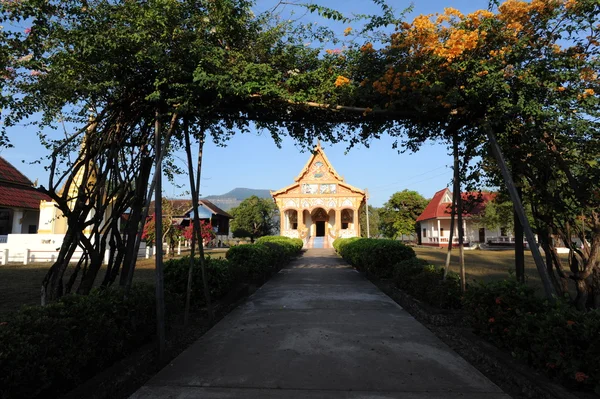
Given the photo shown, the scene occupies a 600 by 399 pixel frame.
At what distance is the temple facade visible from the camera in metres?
32.4

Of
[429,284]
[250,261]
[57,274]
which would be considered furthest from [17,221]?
[429,284]

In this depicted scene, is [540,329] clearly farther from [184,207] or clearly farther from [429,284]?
[184,207]

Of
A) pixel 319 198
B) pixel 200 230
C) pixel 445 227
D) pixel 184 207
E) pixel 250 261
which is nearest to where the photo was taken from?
pixel 200 230

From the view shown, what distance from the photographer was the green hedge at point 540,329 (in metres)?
2.76

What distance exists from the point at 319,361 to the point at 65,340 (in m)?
2.38

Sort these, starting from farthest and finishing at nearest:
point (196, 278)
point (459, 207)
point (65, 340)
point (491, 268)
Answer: point (491, 268)
point (196, 278)
point (459, 207)
point (65, 340)

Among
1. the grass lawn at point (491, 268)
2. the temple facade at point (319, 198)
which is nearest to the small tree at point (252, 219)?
the temple facade at point (319, 198)

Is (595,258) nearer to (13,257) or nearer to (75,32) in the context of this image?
(75,32)

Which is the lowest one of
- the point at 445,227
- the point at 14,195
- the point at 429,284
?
the point at 429,284

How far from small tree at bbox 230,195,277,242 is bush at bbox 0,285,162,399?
144 ft

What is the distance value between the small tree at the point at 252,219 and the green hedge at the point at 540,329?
44040 mm

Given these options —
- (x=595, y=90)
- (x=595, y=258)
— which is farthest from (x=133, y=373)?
(x=595, y=90)

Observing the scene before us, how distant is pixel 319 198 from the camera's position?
32.5 m

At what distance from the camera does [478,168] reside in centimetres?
584
